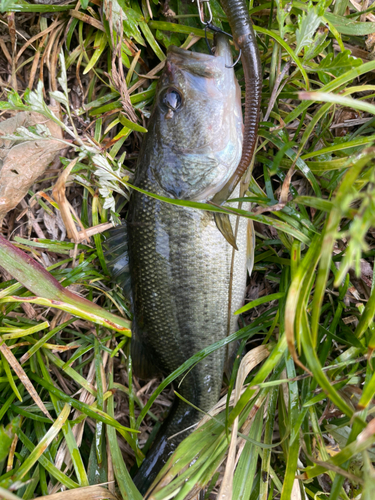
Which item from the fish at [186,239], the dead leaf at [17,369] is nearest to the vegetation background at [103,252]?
the dead leaf at [17,369]

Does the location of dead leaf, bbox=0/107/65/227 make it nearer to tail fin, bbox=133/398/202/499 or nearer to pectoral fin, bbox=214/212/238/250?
pectoral fin, bbox=214/212/238/250

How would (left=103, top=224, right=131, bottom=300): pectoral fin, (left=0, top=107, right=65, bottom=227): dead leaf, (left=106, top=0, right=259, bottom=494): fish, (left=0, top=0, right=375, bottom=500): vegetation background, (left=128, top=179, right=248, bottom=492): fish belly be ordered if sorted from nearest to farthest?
(left=0, top=0, right=375, bottom=500): vegetation background
(left=106, top=0, right=259, bottom=494): fish
(left=128, top=179, right=248, bottom=492): fish belly
(left=0, top=107, right=65, bottom=227): dead leaf
(left=103, top=224, right=131, bottom=300): pectoral fin

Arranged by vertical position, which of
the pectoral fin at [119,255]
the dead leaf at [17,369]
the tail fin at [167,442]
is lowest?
the tail fin at [167,442]

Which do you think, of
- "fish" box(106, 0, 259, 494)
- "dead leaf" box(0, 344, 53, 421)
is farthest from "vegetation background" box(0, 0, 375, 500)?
"fish" box(106, 0, 259, 494)

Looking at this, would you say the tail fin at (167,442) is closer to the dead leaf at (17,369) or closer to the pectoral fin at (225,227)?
the dead leaf at (17,369)

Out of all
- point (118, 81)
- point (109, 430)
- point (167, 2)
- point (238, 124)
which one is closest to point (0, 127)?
point (118, 81)

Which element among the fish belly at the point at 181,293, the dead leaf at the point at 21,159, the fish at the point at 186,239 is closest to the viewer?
the fish at the point at 186,239
